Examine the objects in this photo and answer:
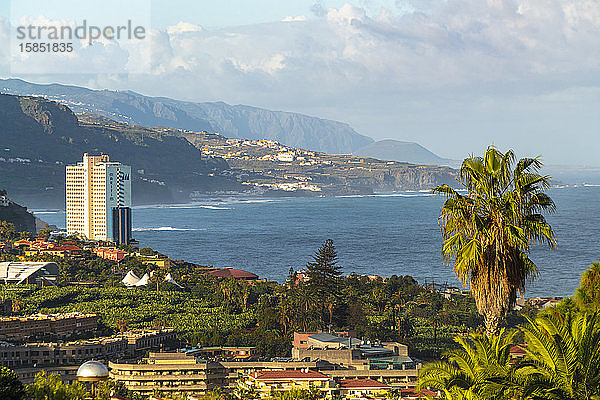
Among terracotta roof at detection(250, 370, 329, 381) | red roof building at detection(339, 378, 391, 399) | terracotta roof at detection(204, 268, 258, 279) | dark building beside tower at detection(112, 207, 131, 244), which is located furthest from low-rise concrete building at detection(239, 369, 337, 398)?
dark building beside tower at detection(112, 207, 131, 244)

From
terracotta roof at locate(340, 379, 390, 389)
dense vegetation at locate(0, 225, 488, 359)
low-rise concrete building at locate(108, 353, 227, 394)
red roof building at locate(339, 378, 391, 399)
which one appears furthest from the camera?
dense vegetation at locate(0, 225, 488, 359)

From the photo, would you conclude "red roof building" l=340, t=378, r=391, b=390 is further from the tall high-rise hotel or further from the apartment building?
the tall high-rise hotel

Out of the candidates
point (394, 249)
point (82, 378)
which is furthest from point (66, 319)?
point (394, 249)

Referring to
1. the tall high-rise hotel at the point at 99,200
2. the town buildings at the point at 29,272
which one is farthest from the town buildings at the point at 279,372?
the tall high-rise hotel at the point at 99,200

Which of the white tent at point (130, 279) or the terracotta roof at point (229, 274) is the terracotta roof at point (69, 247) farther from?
the terracotta roof at point (229, 274)

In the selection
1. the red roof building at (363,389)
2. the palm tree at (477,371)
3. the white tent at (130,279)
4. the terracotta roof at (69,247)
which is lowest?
the red roof building at (363,389)

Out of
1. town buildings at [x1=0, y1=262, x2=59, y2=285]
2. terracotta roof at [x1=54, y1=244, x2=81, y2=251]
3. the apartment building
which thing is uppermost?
terracotta roof at [x1=54, y1=244, x2=81, y2=251]

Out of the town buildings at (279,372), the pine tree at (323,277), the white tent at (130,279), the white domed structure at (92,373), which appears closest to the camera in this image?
the white domed structure at (92,373)
